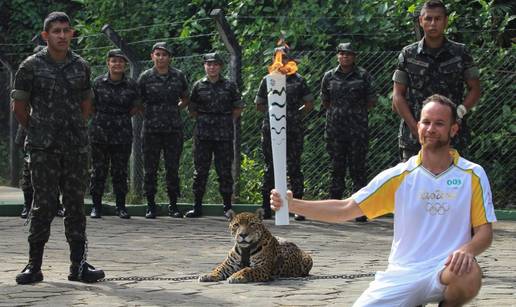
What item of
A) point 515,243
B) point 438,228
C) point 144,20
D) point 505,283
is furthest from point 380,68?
point 438,228

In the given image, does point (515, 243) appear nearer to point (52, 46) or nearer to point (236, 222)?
point (236, 222)

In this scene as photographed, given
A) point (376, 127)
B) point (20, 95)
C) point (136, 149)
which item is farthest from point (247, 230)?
point (136, 149)

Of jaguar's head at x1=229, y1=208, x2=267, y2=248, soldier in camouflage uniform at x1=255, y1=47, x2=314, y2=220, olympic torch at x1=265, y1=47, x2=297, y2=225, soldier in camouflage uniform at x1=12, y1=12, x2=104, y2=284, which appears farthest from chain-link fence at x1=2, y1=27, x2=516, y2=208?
olympic torch at x1=265, y1=47, x2=297, y2=225

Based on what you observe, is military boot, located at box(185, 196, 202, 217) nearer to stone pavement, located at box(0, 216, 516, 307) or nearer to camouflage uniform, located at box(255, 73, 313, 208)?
stone pavement, located at box(0, 216, 516, 307)

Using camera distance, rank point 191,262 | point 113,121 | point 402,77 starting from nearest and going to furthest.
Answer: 1. point 402,77
2. point 191,262
3. point 113,121

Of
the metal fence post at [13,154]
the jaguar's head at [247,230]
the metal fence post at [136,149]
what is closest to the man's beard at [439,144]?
the jaguar's head at [247,230]

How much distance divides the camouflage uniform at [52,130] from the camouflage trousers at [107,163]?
5314mm

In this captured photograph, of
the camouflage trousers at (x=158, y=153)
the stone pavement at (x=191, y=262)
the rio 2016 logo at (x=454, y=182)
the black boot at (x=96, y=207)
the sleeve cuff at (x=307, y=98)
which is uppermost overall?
the sleeve cuff at (x=307, y=98)

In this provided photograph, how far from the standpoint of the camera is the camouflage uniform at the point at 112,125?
1470 cm

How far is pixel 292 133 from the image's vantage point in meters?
15.0

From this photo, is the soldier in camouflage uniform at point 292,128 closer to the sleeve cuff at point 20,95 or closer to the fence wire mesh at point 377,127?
the fence wire mesh at point 377,127

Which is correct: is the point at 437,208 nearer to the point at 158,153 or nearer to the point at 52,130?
the point at 52,130

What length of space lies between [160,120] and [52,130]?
5547mm

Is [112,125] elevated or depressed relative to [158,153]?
elevated
